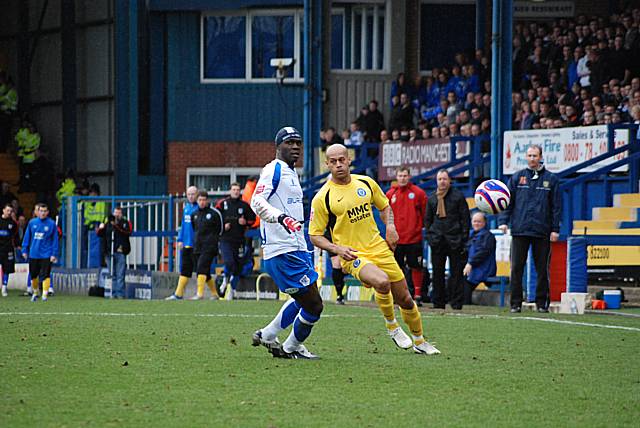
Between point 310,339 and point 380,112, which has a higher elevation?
point 380,112

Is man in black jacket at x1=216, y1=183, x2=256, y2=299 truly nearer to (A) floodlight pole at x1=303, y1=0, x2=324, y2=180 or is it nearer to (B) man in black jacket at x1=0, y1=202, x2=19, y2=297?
(B) man in black jacket at x1=0, y1=202, x2=19, y2=297

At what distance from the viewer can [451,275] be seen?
18.9 metres

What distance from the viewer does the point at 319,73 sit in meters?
30.9

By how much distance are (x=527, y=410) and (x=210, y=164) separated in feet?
89.8

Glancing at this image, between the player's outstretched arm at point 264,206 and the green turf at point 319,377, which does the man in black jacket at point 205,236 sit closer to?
the green turf at point 319,377

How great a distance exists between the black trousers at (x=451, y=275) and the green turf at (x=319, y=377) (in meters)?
3.67

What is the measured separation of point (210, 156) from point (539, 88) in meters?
12.8

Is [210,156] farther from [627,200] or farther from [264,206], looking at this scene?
[264,206]

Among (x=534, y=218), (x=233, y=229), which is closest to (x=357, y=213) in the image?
(x=534, y=218)

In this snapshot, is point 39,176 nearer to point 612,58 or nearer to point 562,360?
point 612,58

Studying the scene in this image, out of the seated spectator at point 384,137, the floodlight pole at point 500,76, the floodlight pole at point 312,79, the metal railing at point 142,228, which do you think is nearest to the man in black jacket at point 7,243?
the metal railing at point 142,228

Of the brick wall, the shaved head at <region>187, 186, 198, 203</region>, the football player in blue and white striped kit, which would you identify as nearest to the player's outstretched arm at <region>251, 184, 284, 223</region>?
the football player in blue and white striped kit

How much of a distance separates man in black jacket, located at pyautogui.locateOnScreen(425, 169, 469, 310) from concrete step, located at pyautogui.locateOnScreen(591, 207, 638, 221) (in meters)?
3.09

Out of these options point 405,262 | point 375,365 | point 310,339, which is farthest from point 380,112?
point 375,365
